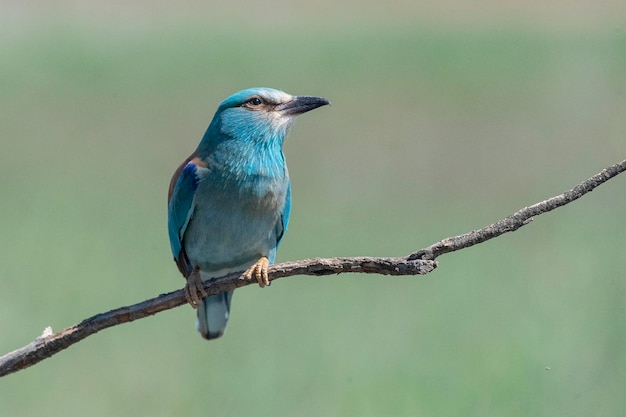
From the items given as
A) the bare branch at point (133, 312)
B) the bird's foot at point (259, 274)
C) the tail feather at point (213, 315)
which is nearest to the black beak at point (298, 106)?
the bird's foot at point (259, 274)

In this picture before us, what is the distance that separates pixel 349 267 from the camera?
2.24 metres

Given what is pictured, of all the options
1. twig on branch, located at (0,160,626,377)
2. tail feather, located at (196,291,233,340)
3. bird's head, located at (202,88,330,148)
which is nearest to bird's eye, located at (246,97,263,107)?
bird's head, located at (202,88,330,148)

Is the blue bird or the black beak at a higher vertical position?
Result: the black beak

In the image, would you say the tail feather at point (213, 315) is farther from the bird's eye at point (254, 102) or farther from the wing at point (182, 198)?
the bird's eye at point (254, 102)

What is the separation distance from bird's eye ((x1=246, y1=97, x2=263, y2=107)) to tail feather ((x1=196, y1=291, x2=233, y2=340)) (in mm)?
634

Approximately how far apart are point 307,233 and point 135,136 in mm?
2992

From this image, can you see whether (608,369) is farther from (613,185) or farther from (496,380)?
(613,185)

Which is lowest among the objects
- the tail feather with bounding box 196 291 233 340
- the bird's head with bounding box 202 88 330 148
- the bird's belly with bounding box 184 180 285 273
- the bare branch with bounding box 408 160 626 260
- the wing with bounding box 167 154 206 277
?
the bare branch with bounding box 408 160 626 260

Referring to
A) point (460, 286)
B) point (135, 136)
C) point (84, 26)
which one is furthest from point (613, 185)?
point (84, 26)

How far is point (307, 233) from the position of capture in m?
5.88

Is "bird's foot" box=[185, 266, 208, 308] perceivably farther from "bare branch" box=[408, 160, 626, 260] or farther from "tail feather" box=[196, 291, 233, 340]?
"bare branch" box=[408, 160, 626, 260]

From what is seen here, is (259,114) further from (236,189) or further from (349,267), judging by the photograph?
(349,267)

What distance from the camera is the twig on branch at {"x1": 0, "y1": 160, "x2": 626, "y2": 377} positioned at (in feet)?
6.70

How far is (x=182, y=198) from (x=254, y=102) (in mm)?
375
